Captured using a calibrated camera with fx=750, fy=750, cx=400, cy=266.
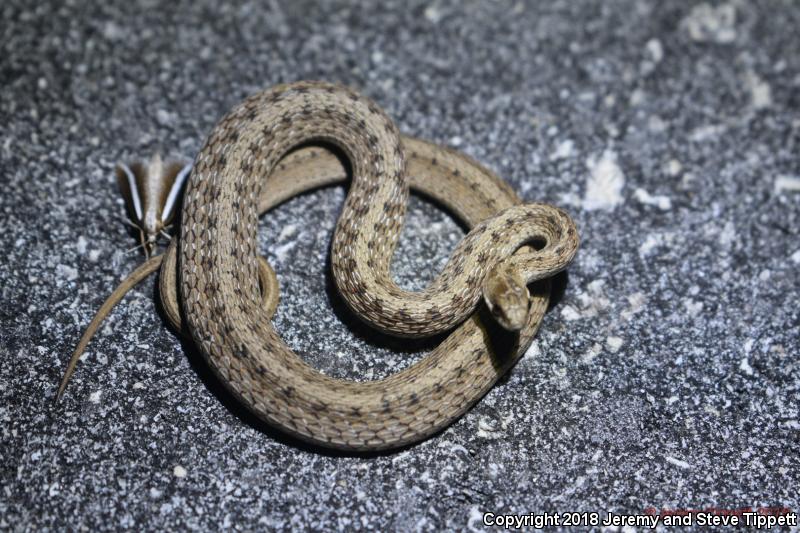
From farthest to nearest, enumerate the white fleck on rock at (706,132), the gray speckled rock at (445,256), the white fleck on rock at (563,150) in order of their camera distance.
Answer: the white fleck on rock at (706,132) → the white fleck on rock at (563,150) → the gray speckled rock at (445,256)

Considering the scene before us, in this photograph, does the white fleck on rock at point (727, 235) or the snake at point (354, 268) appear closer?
the snake at point (354, 268)

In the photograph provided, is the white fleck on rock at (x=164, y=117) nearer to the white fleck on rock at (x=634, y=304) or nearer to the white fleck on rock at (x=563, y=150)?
the white fleck on rock at (x=563, y=150)

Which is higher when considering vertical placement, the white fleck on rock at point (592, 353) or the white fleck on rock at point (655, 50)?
the white fleck on rock at point (655, 50)

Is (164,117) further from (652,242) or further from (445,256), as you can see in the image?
(652,242)

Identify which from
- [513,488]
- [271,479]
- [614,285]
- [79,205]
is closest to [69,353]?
[79,205]

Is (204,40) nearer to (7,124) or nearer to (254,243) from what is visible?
(7,124)

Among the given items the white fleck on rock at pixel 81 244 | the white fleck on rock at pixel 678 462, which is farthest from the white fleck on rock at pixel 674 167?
the white fleck on rock at pixel 81 244

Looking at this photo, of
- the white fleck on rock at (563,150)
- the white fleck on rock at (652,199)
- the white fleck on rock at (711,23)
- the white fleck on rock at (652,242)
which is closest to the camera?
the white fleck on rock at (652,242)
